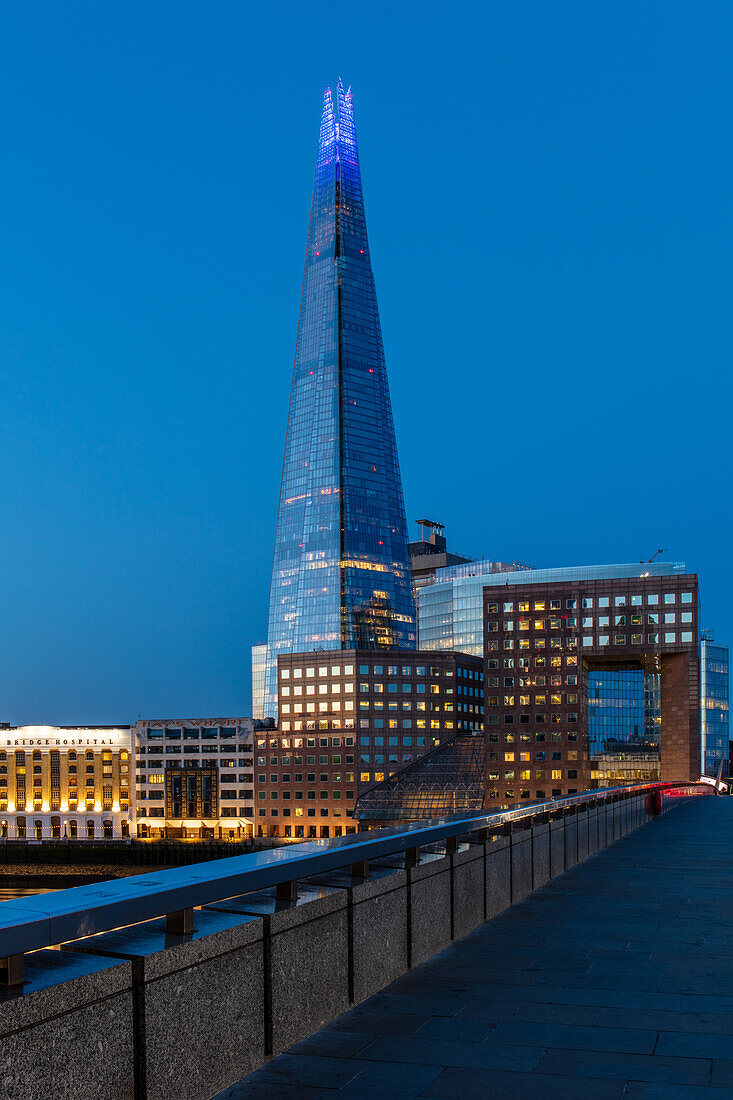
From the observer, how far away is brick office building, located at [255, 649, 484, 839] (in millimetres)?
182375

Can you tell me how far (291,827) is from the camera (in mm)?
182750

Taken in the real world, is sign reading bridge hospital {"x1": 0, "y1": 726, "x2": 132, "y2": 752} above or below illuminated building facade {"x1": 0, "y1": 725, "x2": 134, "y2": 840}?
above

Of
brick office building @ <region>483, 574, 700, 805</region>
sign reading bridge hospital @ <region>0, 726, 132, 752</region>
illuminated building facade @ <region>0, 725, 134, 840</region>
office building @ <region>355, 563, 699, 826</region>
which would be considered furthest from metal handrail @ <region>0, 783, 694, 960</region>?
sign reading bridge hospital @ <region>0, 726, 132, 752</region>

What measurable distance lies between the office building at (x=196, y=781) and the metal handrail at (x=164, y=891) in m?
180

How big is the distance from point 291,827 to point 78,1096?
183 metres

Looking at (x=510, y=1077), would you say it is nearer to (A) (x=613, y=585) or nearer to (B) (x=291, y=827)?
(A) (x=613, y=585)

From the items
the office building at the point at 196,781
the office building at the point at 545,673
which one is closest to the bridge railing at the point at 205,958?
the office building at the point at 545,673

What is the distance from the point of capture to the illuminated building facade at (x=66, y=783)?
191125 millimetres

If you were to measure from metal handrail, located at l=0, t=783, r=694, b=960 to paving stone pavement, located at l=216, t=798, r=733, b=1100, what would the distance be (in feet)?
4.43

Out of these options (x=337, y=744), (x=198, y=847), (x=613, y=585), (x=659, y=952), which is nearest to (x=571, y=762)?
(x=613, y=585)

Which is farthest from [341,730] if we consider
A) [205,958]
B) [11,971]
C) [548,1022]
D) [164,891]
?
[11,971]

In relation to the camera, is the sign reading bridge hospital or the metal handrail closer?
the metal handrail

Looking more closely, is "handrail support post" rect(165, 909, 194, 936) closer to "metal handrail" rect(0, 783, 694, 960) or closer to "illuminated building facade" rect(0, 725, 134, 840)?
"metal handrail" rect(0, 783, 694, 960)

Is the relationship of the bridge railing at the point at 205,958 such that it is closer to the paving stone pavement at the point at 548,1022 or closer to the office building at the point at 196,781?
the paving stone pavement at the point at 548,1022
